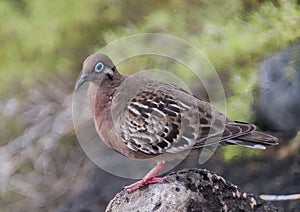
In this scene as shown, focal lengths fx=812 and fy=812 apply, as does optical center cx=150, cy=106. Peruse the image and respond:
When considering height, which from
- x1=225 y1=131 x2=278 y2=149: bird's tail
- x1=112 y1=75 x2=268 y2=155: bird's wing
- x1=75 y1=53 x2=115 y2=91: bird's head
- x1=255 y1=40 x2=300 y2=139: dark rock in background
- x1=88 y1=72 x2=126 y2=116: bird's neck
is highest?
x1=75 y1=53 x2=115 y2=91: bird's head

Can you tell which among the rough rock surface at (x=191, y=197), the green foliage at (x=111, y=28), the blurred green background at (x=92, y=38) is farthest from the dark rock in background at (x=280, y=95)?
the rough rock surface at (x=191, y=197)

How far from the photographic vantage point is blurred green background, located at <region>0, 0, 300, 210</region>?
697 cm

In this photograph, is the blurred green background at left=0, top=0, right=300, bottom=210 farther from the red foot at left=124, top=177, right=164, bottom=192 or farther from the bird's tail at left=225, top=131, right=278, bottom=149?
the red foot at left=124, top=177, right=164, bottom=192

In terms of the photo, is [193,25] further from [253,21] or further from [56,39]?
[56,39]

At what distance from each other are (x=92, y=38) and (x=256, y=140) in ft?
13.7

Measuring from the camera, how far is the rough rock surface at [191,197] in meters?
3.76

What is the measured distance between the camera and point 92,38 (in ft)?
26.5

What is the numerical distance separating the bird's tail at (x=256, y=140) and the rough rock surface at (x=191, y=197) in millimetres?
291

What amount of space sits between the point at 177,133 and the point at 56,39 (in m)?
4.03

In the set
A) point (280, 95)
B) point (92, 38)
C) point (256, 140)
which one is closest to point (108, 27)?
point (92, 38)

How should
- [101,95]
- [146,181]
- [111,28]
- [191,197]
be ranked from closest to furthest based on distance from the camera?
[191,197]
[146,181]
[101,95]
[111,28]

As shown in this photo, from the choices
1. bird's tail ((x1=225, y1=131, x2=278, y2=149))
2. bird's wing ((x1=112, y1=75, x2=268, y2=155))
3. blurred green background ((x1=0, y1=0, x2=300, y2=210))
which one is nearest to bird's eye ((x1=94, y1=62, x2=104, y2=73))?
bird's wing ((x1=112, y1=75, x2=268, y2=155))

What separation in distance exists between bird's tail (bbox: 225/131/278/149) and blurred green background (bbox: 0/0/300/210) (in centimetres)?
238

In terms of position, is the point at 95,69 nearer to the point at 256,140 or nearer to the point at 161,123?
the point at 161,123
